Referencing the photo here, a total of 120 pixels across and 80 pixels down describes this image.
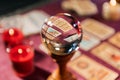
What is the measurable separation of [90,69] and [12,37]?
0.26 metres

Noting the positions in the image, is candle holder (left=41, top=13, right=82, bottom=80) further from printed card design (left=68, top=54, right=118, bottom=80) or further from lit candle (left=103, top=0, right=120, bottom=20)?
lit candle (left=103, top=0, right=120, bottom=20)

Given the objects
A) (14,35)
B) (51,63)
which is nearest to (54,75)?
(51,63)

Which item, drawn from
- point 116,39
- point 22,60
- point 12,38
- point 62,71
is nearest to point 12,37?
point 12,38

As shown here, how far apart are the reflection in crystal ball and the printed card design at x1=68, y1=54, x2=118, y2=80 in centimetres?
16

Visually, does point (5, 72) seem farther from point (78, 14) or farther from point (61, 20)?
point (78, 14)

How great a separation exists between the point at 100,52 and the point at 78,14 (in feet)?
0.72

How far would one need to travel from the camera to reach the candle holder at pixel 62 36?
0.59m

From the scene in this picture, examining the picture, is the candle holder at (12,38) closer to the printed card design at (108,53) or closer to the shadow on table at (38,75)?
the shadow on table at (38,75)

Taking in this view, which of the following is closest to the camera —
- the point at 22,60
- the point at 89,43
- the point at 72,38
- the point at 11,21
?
the point at 72,38

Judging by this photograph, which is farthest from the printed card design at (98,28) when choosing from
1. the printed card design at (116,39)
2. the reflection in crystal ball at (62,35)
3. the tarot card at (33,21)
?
the reflection in crystal ball at (62,35)

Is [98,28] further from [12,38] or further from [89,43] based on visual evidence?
[12,38]

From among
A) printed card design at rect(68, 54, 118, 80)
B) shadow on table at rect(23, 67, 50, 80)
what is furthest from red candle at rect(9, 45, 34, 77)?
printed card design at rect(68, 54, 118, 80)

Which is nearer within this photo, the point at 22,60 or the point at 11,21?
the point at 22,60

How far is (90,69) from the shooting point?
0.74 metres
